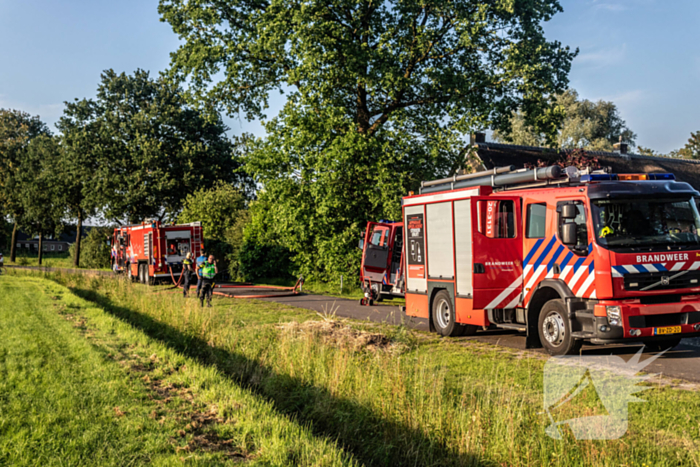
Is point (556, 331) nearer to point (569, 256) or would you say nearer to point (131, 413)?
point (569, 256)

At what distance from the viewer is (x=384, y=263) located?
1950cm

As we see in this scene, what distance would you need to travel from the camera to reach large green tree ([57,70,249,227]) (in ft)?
154

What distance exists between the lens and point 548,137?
2352 centimetres

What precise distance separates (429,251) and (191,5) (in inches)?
685

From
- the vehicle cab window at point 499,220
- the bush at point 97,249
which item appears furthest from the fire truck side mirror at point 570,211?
the bush at point 97,249

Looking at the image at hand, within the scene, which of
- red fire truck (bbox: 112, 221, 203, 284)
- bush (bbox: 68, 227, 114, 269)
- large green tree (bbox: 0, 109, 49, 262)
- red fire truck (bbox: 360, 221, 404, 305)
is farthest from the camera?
large green tree (bbox: 0, 109, 49, 262)

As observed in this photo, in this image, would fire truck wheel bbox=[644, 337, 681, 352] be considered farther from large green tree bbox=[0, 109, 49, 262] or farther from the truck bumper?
large green tree bbox=[0, 109, 49, 262]

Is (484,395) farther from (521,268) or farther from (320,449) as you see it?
(521,268)

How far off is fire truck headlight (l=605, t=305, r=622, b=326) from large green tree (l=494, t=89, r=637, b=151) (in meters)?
44.7

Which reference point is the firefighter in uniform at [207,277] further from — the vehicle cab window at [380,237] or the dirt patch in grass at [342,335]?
the dirt patch in grass at [342,335]

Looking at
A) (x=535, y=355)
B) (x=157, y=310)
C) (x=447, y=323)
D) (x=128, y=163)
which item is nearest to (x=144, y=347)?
(x=157, y=310)

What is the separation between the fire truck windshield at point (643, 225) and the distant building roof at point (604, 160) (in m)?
24.1

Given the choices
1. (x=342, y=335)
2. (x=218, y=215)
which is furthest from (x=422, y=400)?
(x=218, y=215)

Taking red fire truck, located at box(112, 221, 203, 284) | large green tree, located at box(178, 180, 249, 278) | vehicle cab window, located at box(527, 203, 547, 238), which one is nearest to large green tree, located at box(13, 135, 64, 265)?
large green tree, located at box(178, 180, 249, 278)
